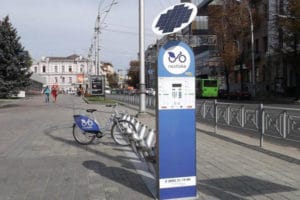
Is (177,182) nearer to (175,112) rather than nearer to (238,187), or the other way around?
(175,112)

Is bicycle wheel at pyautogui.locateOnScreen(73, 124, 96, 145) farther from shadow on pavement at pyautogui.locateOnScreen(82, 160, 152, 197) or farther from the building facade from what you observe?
the building facade

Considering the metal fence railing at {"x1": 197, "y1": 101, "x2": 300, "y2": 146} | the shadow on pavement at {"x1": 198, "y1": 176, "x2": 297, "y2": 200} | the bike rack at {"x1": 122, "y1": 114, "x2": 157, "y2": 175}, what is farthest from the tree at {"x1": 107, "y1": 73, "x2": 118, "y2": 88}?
the shadow on pavement at {"x1": 198, "y1": 176, "x2": 297, "y2": 200}

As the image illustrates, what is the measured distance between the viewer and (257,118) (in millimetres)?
13086

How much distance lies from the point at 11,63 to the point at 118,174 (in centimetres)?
3915

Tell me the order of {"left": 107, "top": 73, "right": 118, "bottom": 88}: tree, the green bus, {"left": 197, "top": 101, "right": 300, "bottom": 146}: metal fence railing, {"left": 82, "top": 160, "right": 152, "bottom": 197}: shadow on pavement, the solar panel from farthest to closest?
{"left": 107, "top": 73, "right": 118, "bottom": 88}: tree < the green bus < {"left": 197, "top": 101, "right": 300, "bottom": 146}: metal fence railing < {"left": 82, "top": 160, "right": 152, "bottom": 197}: shadow on pavement < the solar panel

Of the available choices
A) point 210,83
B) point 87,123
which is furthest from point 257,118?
point 210,83

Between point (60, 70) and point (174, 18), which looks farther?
point (60, 70)

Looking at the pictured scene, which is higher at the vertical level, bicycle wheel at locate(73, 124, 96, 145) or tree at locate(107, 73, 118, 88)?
tree at locate(107, 73, 118, 88)

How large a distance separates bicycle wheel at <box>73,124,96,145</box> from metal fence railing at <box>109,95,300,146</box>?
429 cm

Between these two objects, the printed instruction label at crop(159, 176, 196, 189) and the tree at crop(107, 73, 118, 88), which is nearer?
the printed instruction label at crop(159, 176, 196, 189)

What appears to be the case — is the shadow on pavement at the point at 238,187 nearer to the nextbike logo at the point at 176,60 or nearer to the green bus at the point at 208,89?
the nextbike logo at the point at 176,60

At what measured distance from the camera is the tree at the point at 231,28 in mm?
57875

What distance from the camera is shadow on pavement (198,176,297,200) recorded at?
7.20 m

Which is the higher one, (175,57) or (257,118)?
(175,57)
